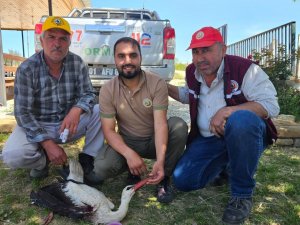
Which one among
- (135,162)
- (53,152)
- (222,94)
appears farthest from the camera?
(53,152)

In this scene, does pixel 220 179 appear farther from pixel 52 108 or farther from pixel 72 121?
pixel 52 108

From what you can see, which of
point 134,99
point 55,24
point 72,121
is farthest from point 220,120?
point 55,24

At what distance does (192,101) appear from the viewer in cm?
316

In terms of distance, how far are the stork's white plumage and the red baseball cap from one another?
1260 mm

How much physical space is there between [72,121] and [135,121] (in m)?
0.58

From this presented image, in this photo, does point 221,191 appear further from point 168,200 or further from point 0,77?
point 0,77

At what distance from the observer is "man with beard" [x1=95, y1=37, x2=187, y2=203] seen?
3033mm

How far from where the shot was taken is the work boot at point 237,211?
9.00ft

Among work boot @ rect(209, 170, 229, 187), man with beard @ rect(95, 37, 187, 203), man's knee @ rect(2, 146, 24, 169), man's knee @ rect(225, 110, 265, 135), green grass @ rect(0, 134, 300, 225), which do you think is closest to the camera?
man's knee @ rect(225, 110, 265, 135)

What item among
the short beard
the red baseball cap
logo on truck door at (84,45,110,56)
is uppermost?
logo on truck door at (84,45,110,56)

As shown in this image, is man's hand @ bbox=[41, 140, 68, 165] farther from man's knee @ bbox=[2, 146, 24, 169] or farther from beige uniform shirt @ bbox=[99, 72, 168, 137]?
beige uniform shirt @ bbox=[99, 72, 168, 137]

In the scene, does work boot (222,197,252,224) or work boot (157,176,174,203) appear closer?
work boot (222,197,252,224)

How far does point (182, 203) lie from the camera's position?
315 centimetres

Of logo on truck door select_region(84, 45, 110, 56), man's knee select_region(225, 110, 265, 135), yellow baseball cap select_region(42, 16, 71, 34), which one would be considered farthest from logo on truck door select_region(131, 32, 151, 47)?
man's knee select_region(225, 110, 265, 135)
